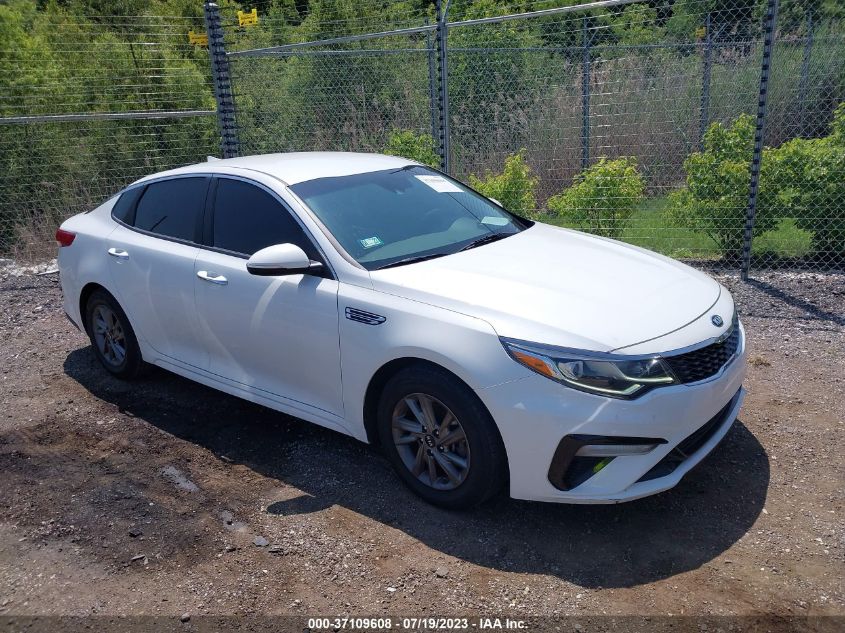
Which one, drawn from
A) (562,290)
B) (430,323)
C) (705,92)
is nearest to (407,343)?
(430,323)

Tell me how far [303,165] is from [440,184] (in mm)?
888

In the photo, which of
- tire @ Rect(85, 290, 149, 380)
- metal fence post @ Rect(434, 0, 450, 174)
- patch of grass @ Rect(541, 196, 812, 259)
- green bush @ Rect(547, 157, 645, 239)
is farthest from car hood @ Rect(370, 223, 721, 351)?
patch of grass @ Rect(541, 196, 812, 259)

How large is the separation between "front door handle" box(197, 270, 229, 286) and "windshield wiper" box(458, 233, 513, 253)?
1.40 meters

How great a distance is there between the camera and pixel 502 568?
3289 mm

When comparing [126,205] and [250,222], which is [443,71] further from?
[250,222]

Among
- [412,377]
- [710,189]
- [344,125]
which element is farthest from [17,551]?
[344,125]

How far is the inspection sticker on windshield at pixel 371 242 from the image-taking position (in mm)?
4078

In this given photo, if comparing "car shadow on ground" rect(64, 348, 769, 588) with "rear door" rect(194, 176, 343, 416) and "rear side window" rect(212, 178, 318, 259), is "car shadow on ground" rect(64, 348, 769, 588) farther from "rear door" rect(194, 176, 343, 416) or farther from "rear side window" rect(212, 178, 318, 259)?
"rear side window" rect(212, 178, 318, 259)

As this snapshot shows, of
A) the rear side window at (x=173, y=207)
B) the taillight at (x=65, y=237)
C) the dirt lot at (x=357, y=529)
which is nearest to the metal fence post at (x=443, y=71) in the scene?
the rear side window at (x=173, y=207)

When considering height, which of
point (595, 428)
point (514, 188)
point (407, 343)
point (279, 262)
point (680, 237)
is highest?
point (279, 262)

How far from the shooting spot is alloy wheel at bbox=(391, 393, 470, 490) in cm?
355

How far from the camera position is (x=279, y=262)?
3.87 m

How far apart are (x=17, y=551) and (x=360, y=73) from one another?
9363 mm

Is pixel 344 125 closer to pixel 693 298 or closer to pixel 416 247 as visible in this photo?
pixel 416 247
